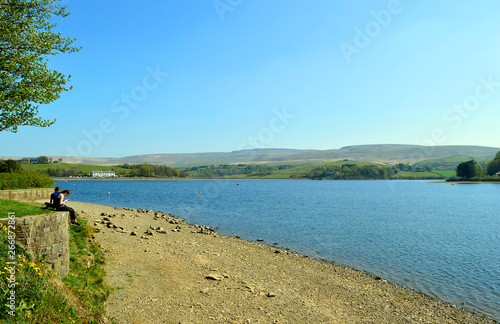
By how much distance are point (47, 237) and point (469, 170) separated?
205057mm

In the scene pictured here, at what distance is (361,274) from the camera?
20531 mm

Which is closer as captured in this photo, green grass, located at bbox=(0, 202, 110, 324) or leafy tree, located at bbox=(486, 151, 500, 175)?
green grass, located at bbox=(0, 202, 110, 324)

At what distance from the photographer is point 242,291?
48.7 feet

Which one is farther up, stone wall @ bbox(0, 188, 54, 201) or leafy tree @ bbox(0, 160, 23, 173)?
leafy tree @ bbox(0, 160, 23, 173)

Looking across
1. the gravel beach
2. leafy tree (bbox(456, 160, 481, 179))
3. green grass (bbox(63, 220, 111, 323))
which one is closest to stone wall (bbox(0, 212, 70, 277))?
green grass (bbox(63, 220, 111, 323))

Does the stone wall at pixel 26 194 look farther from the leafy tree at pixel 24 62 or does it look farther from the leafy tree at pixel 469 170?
the leafy tree at pixel 469 170

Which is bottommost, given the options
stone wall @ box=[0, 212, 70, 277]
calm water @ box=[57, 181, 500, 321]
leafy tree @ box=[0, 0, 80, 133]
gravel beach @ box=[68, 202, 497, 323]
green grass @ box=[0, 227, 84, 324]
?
calm water @ box=[57, 181, 500, 321]

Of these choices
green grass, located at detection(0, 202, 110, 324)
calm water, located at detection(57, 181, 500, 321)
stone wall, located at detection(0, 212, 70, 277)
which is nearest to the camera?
green grass, located at detection(0, 202, 110, 324)

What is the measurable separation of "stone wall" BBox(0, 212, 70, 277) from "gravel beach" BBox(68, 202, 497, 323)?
2564 mm

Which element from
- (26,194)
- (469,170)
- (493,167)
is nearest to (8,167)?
(26,194)

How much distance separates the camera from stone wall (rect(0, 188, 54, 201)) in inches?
940

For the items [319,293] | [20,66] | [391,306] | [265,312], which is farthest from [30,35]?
[391,306]

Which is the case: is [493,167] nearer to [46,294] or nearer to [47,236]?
[47,236]

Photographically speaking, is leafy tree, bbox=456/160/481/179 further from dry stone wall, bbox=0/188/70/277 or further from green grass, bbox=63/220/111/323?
dry stone wall, bbox=0/188/70/277
